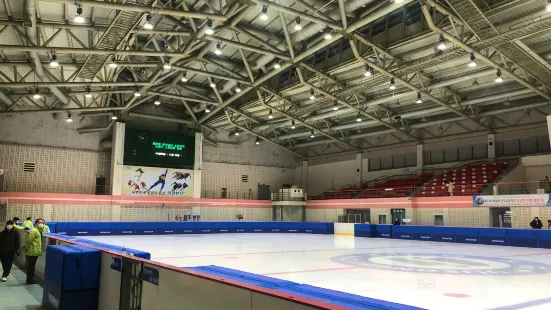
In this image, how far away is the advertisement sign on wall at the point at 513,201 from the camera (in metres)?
22.4

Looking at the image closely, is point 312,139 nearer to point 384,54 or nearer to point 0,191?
point 384,54

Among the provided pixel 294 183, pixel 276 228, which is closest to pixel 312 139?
pixel 294 183

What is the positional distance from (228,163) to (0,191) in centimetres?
1836

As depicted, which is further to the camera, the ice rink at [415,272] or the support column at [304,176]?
the support column at [304,176]

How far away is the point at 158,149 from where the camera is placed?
34.1 m

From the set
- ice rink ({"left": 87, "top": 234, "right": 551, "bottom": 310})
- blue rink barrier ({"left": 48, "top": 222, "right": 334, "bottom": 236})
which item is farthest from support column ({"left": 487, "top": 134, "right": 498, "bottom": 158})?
ice rink ({"left": 87, "top": 234, "right": 551, "bottom": 310})

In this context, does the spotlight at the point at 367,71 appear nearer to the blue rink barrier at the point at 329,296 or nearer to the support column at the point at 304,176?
the blue rink barrier at the point at 329,296

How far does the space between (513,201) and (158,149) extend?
1004 inches

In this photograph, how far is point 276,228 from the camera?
108ft

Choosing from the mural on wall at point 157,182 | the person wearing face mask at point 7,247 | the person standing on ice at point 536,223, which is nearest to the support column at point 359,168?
the mural on wall at point 157,182

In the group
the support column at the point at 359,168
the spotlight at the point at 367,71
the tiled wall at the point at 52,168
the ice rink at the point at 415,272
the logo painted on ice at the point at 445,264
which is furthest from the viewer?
the support column at the point at 359,168

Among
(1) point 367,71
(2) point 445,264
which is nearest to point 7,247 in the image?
(2) point 445,264

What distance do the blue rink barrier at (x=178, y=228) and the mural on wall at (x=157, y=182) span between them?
514 cm

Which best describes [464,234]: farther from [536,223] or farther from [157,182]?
[157,182]
